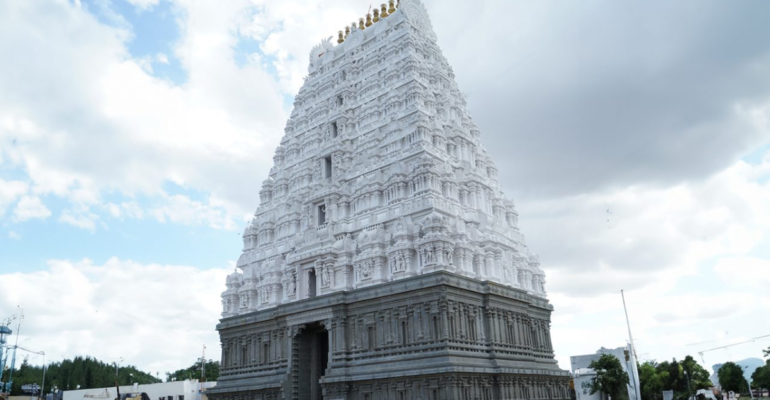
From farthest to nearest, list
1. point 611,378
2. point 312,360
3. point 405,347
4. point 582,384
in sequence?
point 582,384 → point 611,378 → point 312,360 → point 405,347

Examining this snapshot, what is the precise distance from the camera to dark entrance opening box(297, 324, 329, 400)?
101 ft

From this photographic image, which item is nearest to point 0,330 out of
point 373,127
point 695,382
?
Result: point 373,127

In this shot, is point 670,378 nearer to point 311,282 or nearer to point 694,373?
point 694,373

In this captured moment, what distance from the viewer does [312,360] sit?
104ft

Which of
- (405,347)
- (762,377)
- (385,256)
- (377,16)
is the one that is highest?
(377,16)

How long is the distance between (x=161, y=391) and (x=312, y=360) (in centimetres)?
3545

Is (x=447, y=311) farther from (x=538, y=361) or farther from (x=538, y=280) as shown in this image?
(x=538, y=280)

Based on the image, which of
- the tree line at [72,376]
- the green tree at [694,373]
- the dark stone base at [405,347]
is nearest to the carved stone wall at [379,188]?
the dark stone base at [405,347]

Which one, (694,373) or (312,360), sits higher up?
(312,360)

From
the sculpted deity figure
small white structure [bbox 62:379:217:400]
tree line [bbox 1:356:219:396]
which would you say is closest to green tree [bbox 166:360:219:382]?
tree line [bbox 1:356:219:396]

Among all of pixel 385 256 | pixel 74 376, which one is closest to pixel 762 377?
pixel 385 256

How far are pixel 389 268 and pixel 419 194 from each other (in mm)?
4129

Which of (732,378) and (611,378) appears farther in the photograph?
(732,378)

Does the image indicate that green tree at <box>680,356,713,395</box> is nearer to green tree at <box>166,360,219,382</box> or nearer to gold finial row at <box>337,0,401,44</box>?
gold finial row at <box>337,0,401,44</box>
